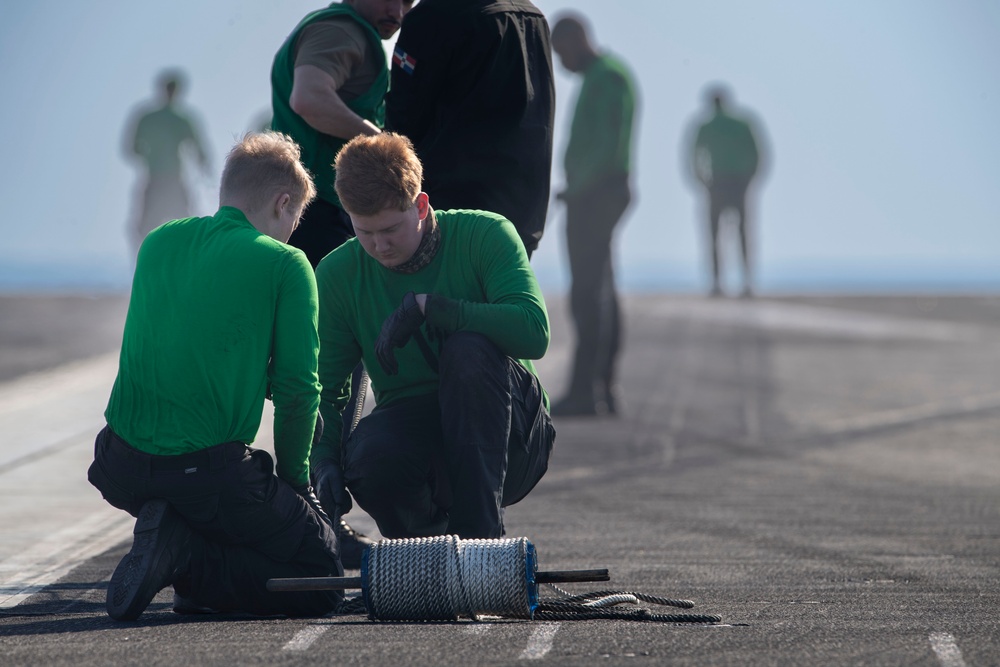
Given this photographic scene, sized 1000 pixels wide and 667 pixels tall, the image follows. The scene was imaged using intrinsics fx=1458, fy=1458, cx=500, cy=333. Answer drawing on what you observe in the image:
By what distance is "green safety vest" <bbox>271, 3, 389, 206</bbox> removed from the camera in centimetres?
489

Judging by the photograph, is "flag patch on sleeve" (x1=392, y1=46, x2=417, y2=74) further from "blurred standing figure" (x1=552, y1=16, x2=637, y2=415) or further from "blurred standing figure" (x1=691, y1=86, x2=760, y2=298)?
"blurred standing figure" (x1=691, y1=86, x2=760, y2=298)

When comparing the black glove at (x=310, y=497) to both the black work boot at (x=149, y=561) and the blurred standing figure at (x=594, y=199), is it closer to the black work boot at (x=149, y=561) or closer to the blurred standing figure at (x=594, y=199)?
the black work boot at (x=149, y=561)

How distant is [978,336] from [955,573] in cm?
1047

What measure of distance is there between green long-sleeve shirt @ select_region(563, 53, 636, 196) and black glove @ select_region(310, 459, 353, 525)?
15.9 ft

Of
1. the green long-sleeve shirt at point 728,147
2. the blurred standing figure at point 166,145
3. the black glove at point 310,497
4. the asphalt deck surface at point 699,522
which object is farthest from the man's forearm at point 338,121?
the green long-sleeve shirt at point 728,147

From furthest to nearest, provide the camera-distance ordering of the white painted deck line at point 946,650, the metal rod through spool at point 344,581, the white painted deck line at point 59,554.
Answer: the white painted deck line at point 59,554
the metal rod through spool at point 344,581
the white painted deck line at point 946,650

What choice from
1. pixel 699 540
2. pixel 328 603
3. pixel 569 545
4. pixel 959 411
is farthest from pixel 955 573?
pixel 959 411

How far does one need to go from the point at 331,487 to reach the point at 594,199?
16.0ft

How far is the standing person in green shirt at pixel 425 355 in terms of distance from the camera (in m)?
3.86

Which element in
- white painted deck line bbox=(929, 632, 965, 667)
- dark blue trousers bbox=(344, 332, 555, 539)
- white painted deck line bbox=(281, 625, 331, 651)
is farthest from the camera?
dark blue trousers bbox=(344, 332, 555, 539)

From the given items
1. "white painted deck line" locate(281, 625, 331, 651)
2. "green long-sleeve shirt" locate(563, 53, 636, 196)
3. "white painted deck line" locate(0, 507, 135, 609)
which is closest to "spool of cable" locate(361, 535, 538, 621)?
"white painted deck line" locate(281, 625, 331, 651)

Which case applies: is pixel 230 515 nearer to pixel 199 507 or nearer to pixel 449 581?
pixel 199 507

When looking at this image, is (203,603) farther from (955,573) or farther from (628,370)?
(628,370)

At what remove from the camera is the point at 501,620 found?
3.57 m
